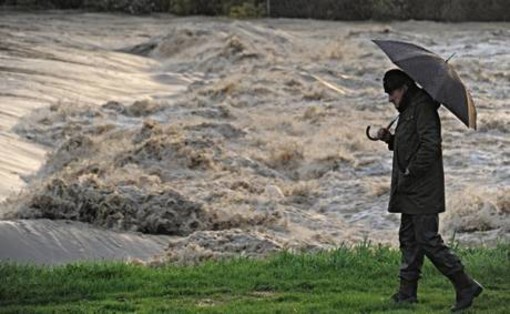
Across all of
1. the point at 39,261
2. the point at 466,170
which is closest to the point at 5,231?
the point at 39,261

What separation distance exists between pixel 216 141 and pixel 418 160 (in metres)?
13.8

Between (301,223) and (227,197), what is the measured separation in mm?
1537

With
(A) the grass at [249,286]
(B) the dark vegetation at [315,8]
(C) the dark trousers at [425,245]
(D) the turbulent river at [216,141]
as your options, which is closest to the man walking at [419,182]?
(C) the dark trousers at [425,245]

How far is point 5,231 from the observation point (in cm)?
1284

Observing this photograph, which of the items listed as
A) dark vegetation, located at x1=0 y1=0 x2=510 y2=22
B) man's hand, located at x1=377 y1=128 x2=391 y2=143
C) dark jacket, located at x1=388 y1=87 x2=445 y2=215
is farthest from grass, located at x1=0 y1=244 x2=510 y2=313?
dark vegetation, located at x1=0 y1=0 x2=510 y2=22

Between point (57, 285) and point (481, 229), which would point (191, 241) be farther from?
point (481, 229)

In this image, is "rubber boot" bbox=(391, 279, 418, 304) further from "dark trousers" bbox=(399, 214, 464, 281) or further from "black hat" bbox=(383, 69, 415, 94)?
"black hat" bbox=(383, 69, 415, 94)

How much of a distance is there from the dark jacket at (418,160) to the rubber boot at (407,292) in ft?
2.03

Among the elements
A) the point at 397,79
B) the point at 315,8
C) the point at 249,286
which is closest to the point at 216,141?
the point at 249,286

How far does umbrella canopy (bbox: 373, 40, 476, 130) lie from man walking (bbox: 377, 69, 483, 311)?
0.09 m

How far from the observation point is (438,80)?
8.58m

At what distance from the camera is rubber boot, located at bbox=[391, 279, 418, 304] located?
8867 millimetres

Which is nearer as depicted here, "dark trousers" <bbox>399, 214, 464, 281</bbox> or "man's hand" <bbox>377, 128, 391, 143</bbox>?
"dark trousers" <bbox>399, 214, 464, 281</bbox>

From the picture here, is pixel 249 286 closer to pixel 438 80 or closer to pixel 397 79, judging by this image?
pixel 397 79
